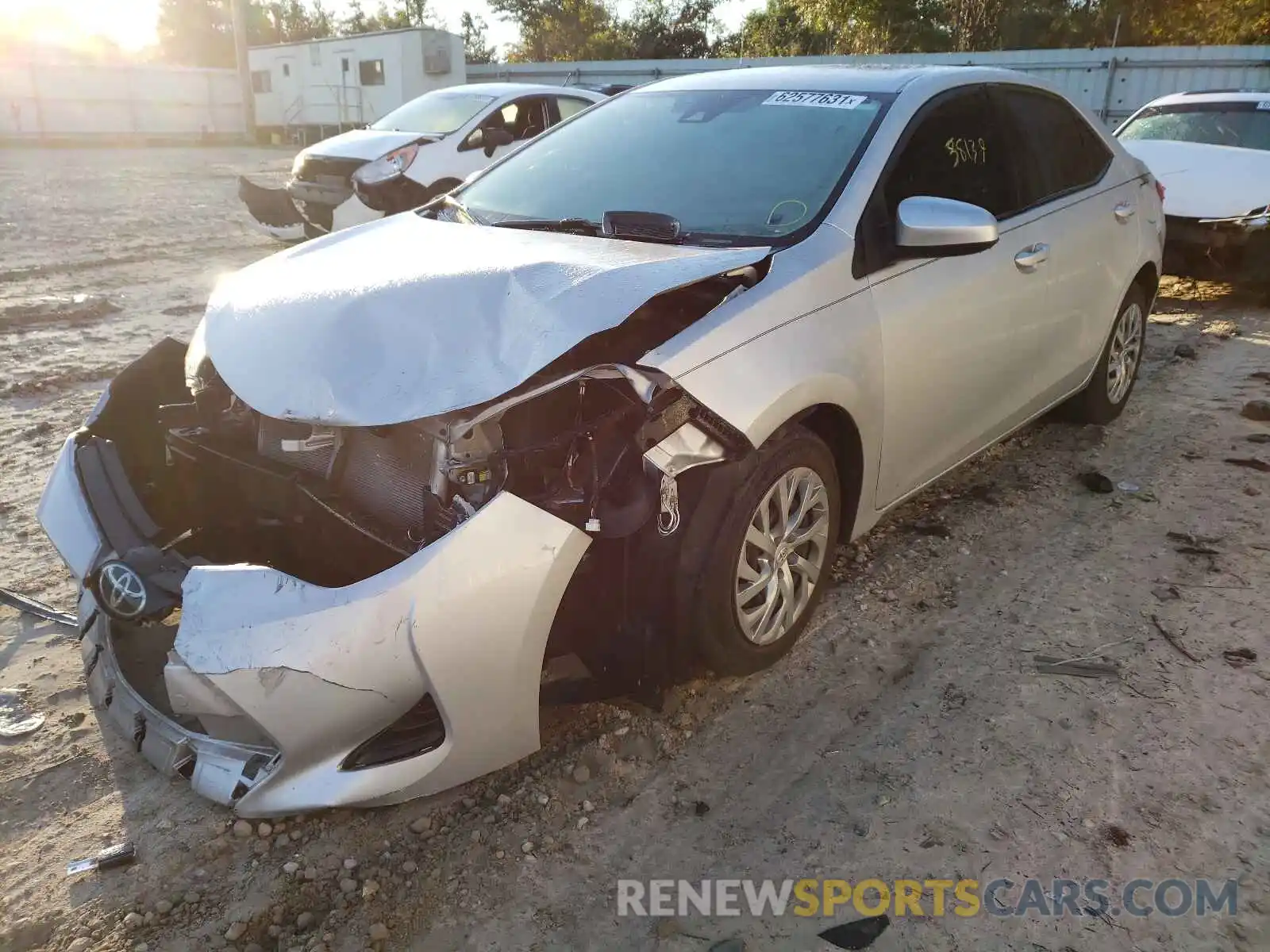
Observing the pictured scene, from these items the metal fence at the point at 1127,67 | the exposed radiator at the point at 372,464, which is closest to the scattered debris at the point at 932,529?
the exposed radiator at the point at 372,464

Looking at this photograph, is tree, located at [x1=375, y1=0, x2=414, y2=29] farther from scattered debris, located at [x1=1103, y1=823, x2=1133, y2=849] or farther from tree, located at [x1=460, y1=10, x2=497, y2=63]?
scattered debris, located at [x1=1103, y1=823, x2=1133, y2=849]

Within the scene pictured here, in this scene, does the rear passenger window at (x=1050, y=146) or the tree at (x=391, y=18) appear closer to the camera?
the rear passenger window at (x=1050, y=146)

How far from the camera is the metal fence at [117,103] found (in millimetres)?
25062

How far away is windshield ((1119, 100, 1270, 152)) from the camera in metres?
8.36

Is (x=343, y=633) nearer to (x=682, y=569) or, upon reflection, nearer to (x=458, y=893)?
(x=458, y=893)

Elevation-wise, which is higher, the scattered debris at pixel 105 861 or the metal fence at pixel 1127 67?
the metal fence at pixel 1127 67

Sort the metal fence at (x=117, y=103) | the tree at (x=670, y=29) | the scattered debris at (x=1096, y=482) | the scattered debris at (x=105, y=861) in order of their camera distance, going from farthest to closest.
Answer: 1. the tree at (x=670, y=29)
2. the metal fence at (x=117, y=103)
3. the scattered debris at (x=1096, y=482)
4. the scattered debris at (x=105, y=861)

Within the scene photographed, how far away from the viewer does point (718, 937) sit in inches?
82.9

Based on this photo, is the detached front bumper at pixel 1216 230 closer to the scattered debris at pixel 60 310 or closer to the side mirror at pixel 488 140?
the side mirror at pixel 488 140

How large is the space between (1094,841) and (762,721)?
0.93 metres

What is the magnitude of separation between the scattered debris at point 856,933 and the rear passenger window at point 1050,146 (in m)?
2.89

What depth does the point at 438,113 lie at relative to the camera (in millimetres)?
10008

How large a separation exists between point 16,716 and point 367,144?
7877 mm

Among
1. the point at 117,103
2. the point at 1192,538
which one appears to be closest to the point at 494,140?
the point at 1192,538
